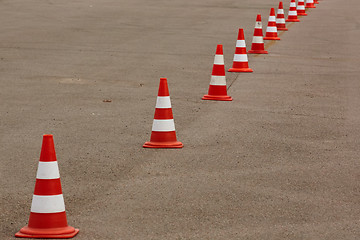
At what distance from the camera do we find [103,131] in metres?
9.56

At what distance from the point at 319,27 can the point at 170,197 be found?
18.2 meters

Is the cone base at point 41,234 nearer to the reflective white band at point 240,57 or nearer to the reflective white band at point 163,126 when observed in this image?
the reflective white band at point 163,126

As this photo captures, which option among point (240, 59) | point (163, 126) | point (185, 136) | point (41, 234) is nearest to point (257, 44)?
point (240, 59)

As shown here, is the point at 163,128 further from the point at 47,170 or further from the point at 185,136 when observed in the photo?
the point at 47,170

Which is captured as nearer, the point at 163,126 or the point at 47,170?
the point at 47,170

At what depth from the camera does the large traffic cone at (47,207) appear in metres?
5.73

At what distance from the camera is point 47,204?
5777 mm

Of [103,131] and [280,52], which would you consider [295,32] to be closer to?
[280,52]

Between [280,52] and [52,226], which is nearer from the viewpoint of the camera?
[52,226]

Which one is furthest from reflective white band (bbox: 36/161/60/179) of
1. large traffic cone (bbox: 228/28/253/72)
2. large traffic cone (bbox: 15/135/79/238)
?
large traffic cone (bbox: 228/28/253/72)

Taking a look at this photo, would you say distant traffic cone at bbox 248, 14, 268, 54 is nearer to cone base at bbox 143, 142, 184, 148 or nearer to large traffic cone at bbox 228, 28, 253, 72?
large traffic cone at bbox 228, 28, 253, 72

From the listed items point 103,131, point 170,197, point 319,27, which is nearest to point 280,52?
point 319,27

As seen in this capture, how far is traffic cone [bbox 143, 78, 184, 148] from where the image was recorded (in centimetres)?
879

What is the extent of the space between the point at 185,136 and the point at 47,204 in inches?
146
